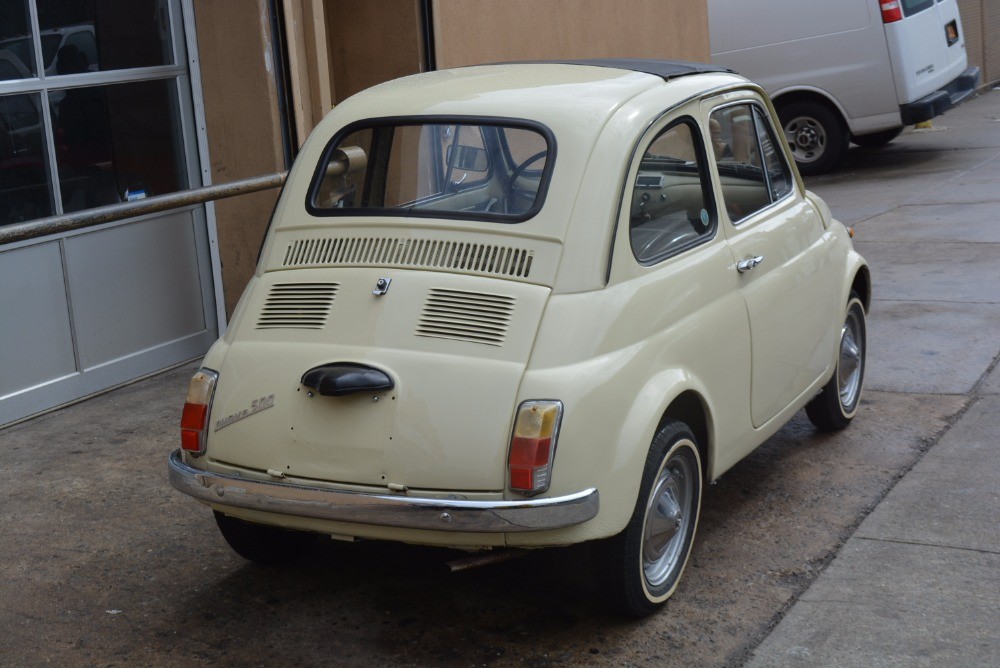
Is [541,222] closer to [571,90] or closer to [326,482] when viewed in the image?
[571,90]

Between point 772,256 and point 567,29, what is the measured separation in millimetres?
6154

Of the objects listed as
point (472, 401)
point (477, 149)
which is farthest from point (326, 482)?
point (477, 149)

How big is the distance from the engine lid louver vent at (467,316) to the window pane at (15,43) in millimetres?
3687

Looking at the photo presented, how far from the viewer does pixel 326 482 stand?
3848 mm

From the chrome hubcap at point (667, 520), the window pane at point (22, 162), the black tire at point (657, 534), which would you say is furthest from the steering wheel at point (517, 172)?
the window pane at point (22, 162)

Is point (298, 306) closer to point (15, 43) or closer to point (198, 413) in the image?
point (198, 413)

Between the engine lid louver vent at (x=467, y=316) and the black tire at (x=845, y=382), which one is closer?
the engine lid louver vent at (x=467, y=316)

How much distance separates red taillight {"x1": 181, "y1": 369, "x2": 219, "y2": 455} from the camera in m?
4.12

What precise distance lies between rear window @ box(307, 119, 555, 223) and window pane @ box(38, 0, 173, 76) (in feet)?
9.74

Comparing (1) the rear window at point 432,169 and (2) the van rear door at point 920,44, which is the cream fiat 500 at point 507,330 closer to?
(1) the rear window at point 432,169

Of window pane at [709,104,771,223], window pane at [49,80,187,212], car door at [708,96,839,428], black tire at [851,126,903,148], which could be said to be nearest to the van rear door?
black tire at [851,126,903,148]

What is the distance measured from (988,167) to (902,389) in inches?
314

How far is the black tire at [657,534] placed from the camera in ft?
13.0

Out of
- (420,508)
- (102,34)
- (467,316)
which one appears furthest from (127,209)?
(420,508)
